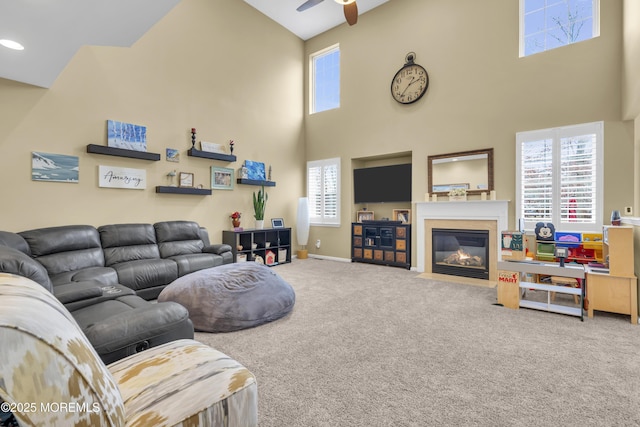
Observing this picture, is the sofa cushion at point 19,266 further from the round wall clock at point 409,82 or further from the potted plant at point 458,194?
the round wall clock at point 409,82

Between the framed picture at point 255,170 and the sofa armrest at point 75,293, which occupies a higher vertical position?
the framed picture at point 255,170

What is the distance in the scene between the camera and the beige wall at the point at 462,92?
12.7 ft

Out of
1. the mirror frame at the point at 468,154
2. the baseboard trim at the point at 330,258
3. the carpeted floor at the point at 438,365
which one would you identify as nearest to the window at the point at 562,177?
the mirror frame at the point at 468,154

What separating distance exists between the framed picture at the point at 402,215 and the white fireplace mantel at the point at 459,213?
0.34m

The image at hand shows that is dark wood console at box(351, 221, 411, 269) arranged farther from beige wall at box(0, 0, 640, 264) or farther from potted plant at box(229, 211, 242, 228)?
potted plant at box(229, 211, 242, 228)

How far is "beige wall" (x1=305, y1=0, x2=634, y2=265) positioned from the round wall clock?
0.11 m

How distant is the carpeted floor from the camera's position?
1605mm

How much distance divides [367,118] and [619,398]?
5441 millimetres

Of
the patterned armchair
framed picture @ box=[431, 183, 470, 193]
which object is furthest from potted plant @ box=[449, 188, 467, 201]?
the patterned armchair

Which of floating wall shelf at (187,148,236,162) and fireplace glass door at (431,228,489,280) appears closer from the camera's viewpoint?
fireplace glass door at (431,228,489,280)

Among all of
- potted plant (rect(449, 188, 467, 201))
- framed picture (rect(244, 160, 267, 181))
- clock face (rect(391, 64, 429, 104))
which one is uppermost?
clock face (rect(391, 64, 429, 104))

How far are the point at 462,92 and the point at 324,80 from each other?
10.9 feet

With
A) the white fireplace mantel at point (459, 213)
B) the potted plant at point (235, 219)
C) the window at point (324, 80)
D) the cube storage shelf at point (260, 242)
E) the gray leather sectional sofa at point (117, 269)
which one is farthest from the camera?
the window at point (324, 80)

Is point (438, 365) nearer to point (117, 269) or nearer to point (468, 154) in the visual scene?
point (117, 269)
